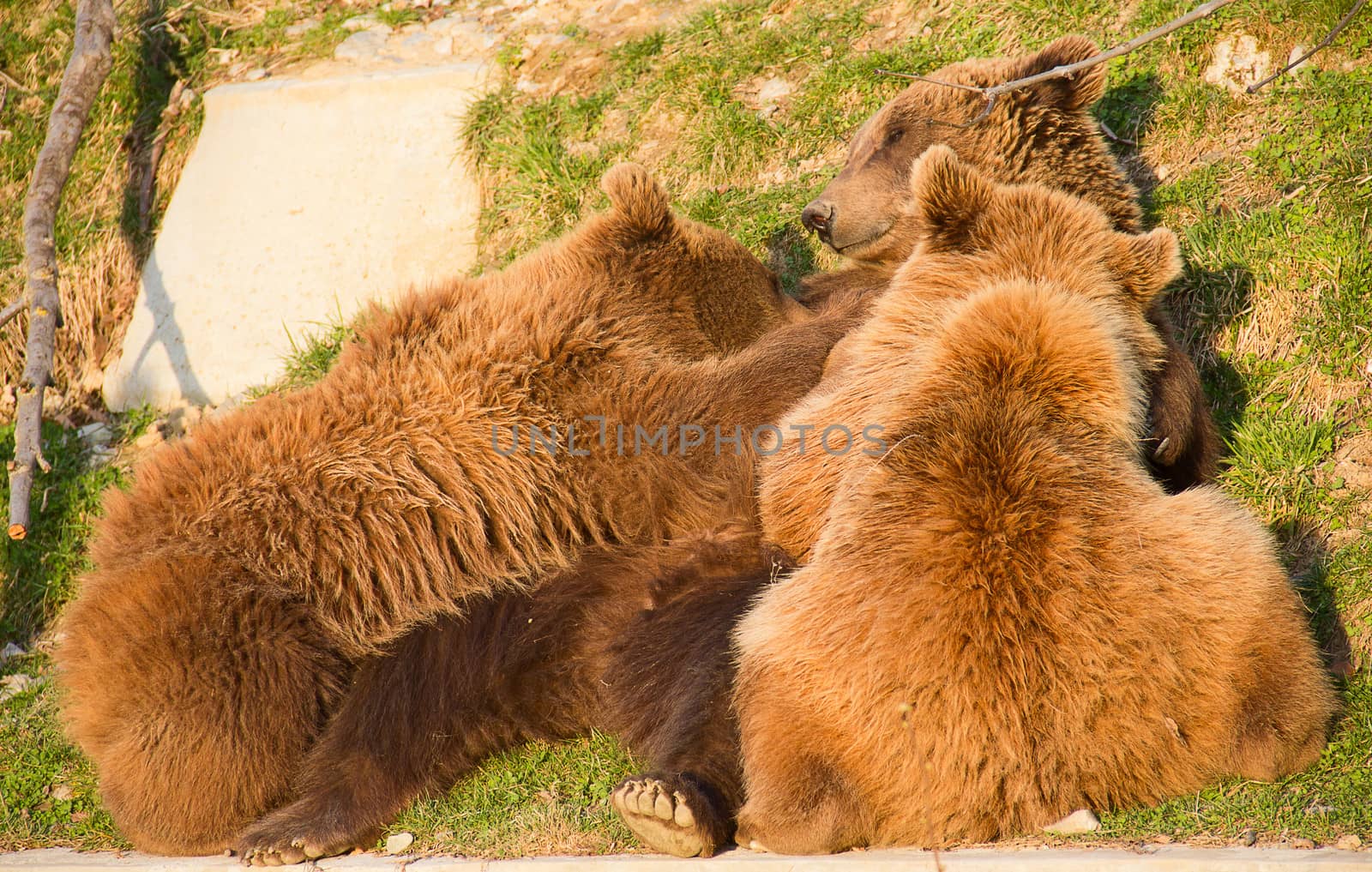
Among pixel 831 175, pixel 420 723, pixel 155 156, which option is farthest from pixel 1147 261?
pixel 155 156

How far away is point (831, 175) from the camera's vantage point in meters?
6.28

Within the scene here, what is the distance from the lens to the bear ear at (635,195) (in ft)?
15.5

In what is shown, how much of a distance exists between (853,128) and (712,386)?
2.67m

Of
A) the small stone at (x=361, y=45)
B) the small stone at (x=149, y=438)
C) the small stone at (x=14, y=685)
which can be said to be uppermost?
the small stone at (x=361, y=45)

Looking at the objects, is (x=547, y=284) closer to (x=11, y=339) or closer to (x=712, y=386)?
(x=712, y=386)

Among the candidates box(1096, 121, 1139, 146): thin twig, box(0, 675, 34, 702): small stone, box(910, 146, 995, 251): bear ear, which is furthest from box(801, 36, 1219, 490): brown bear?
box(0, 675, 34, 702): small stone

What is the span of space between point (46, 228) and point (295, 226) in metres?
1.35

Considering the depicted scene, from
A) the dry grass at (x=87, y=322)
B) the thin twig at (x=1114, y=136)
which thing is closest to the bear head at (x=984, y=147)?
the thin twig at (x=1114, y=136)

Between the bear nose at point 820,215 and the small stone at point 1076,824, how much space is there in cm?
285

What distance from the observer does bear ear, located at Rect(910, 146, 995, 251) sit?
394 cm

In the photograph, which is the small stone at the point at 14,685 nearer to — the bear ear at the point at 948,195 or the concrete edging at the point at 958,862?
the concrete edging at the point at 958,862

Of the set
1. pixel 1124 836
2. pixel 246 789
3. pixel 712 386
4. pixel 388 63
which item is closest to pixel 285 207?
pixel 388 63

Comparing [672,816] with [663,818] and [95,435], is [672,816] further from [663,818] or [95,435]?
[95,435]

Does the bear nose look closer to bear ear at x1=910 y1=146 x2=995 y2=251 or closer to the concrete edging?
bear ear at x1=910 y1=146 x2=995 y2=251
